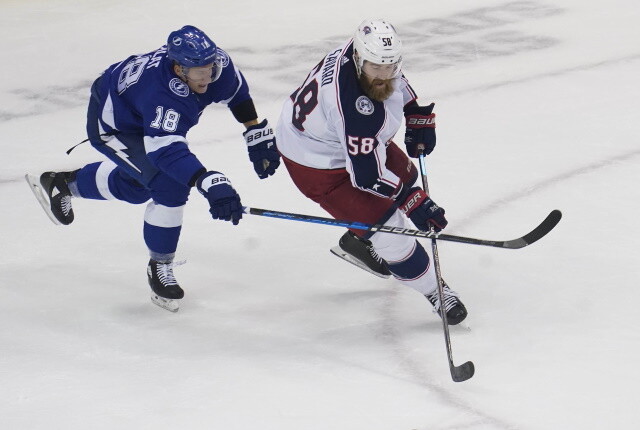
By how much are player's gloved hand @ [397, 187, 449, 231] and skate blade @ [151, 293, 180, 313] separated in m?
0.91

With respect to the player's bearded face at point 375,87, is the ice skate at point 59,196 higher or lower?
lower

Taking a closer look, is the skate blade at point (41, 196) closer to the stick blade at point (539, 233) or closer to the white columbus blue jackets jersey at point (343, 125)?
the white columbus blue jackets jersey at point (343, 125)

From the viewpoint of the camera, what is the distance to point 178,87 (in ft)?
12.2

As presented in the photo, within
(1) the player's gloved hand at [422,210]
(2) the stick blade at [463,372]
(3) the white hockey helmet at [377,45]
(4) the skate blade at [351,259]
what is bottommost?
(4) the skate blade at [351,259]

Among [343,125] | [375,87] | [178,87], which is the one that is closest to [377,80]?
[375,87]

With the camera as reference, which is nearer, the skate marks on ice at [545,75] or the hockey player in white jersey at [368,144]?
the hockey player in white jersey at [368,144]

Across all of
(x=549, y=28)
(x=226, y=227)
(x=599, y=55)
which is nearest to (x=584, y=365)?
(x=226, y=227)

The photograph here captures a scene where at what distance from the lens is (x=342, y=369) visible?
3539 mm

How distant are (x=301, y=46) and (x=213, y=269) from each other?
2.81 meters

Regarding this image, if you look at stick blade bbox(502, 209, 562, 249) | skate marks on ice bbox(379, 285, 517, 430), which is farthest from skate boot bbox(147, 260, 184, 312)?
stick blade bbox(502, 209, 562, 249)

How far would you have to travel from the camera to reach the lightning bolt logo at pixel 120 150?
155 inches

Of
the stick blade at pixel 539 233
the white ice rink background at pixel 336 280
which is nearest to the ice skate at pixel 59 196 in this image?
the white ice rink background at pixel 336 280

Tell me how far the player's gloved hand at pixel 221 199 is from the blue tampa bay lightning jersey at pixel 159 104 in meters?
0.09

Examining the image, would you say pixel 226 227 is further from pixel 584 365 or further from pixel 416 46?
pixel 416 46
